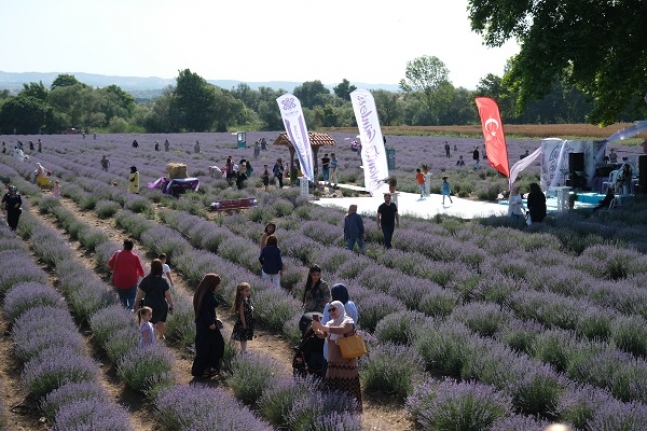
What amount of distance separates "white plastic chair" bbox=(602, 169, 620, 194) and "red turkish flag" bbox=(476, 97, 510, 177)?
4631mm

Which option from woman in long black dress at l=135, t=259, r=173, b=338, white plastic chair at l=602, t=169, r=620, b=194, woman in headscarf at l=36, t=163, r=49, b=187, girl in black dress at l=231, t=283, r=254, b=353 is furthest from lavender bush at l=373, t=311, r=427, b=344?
woman in headscarf at l=36, t=163, r=49, b=187

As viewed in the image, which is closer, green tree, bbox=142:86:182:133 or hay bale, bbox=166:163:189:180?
hay bale, bbox=166:163:189:180

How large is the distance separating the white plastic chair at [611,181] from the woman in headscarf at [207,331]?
16.2 metres

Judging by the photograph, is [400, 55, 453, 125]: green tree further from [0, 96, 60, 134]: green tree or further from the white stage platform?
the white stage platform

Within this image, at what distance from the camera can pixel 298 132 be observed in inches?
881

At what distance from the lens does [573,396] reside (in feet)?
22.0

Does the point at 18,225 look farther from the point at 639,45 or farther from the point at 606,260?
the point at 639,45

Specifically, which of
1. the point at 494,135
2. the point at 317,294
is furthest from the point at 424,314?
the point at 494,135

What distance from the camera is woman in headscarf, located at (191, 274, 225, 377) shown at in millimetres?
8273

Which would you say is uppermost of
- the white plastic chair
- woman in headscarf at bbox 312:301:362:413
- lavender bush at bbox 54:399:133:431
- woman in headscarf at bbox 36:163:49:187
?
the white plastic chair

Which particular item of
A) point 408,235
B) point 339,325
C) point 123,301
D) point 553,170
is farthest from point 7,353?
point 553,170

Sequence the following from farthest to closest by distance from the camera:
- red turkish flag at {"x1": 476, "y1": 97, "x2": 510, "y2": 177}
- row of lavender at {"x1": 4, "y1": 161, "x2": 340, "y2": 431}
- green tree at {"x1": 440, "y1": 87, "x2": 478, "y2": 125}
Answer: green tree at {"x1": 440, "y1": 87, "x2": 478, "y2": 125} < red turkish flag at {"x1": 476, "y1": 97, "x2": 510, "y2": 177} < row of lavender at {"x1": 4, "y1": 161, "x2": 340, "y2": 431}

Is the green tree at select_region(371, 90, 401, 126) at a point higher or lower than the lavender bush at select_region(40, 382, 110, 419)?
higher

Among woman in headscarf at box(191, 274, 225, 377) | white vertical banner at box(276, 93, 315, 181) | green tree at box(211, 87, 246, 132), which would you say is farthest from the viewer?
green tree at box(211, 87, 246, 132)
